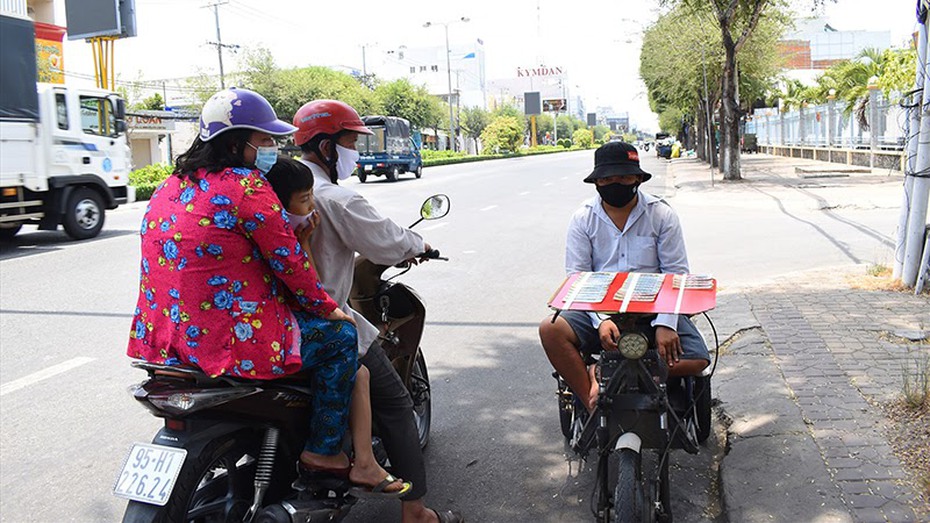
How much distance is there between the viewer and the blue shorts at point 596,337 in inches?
141

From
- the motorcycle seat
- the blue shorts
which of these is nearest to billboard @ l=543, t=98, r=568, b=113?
the blue shorts

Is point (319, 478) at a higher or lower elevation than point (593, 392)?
lower

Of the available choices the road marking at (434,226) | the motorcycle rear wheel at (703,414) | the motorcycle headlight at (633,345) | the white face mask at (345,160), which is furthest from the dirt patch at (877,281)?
the road marking at (434,226)

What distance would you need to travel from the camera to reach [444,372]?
5867mm

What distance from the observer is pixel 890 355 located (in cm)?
520

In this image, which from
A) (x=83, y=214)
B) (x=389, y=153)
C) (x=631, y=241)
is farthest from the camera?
(x=389, y=153)

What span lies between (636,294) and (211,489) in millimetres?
1711

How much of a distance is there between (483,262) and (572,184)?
1572 cm

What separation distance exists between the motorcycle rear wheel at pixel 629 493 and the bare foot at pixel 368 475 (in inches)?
32.7

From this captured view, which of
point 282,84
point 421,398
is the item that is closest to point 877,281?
point 421,398

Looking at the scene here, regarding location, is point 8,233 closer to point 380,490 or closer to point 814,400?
point 380,490

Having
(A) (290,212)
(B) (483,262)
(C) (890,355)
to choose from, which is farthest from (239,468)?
(B) (483,262)

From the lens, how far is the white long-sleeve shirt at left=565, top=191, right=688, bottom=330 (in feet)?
12.8

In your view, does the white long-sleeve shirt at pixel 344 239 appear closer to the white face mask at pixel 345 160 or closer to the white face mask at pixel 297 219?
the white face mask at pixel 345 160
